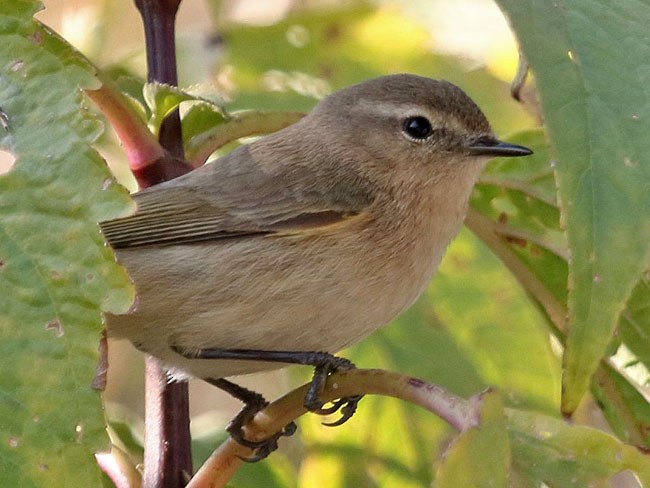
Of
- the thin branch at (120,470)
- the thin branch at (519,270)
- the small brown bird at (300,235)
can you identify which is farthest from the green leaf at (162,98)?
the thin branch at (519,270)

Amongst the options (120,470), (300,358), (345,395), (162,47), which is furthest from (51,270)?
(300,358)

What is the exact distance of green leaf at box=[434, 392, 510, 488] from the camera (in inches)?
47.0

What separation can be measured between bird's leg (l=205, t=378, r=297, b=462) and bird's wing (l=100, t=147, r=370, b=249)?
1.16 ft

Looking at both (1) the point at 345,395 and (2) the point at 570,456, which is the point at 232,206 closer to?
(1) the point at 345,395

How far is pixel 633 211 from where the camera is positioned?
4.43ft

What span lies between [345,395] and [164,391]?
19.9 inches

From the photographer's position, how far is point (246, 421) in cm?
189

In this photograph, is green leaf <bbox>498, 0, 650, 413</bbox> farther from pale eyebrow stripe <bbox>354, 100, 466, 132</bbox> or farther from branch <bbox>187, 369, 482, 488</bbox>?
pale eyebrow stripe <bbox>354, 100, 466, 132</bbox>

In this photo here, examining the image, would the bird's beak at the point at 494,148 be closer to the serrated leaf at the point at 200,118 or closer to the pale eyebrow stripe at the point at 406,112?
the pale eyebrow stripe at the point at 406,112

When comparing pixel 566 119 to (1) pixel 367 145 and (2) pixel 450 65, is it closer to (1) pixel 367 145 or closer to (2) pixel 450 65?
(1) pixel 367 145

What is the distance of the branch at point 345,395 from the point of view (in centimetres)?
133

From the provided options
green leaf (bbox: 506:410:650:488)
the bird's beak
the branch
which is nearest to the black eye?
the bird's beak

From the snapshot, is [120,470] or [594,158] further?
[120,470]

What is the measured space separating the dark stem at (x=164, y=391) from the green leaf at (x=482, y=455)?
2.36 feet
